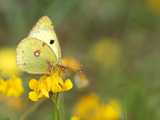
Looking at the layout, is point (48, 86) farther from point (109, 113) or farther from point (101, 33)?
point (101, 33)

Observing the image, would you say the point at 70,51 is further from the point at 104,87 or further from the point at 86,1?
the point at 104,87

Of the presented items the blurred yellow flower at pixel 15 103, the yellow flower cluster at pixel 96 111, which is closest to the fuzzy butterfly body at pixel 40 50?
the yellow flower cluster at pixel 96 111

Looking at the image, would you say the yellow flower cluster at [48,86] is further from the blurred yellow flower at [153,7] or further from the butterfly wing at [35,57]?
the blurred yellow flower at [153,7]

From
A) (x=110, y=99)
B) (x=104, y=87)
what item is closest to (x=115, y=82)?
(x=104, y=87)

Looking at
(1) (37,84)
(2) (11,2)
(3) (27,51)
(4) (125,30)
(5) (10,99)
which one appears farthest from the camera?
(4) (125,30)

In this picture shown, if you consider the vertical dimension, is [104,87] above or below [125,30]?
below

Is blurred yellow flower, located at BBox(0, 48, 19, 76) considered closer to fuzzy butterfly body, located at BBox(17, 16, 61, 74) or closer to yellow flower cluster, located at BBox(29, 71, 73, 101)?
fuzzy butterfly body, located at BBox(17, 16, 61, 74)
